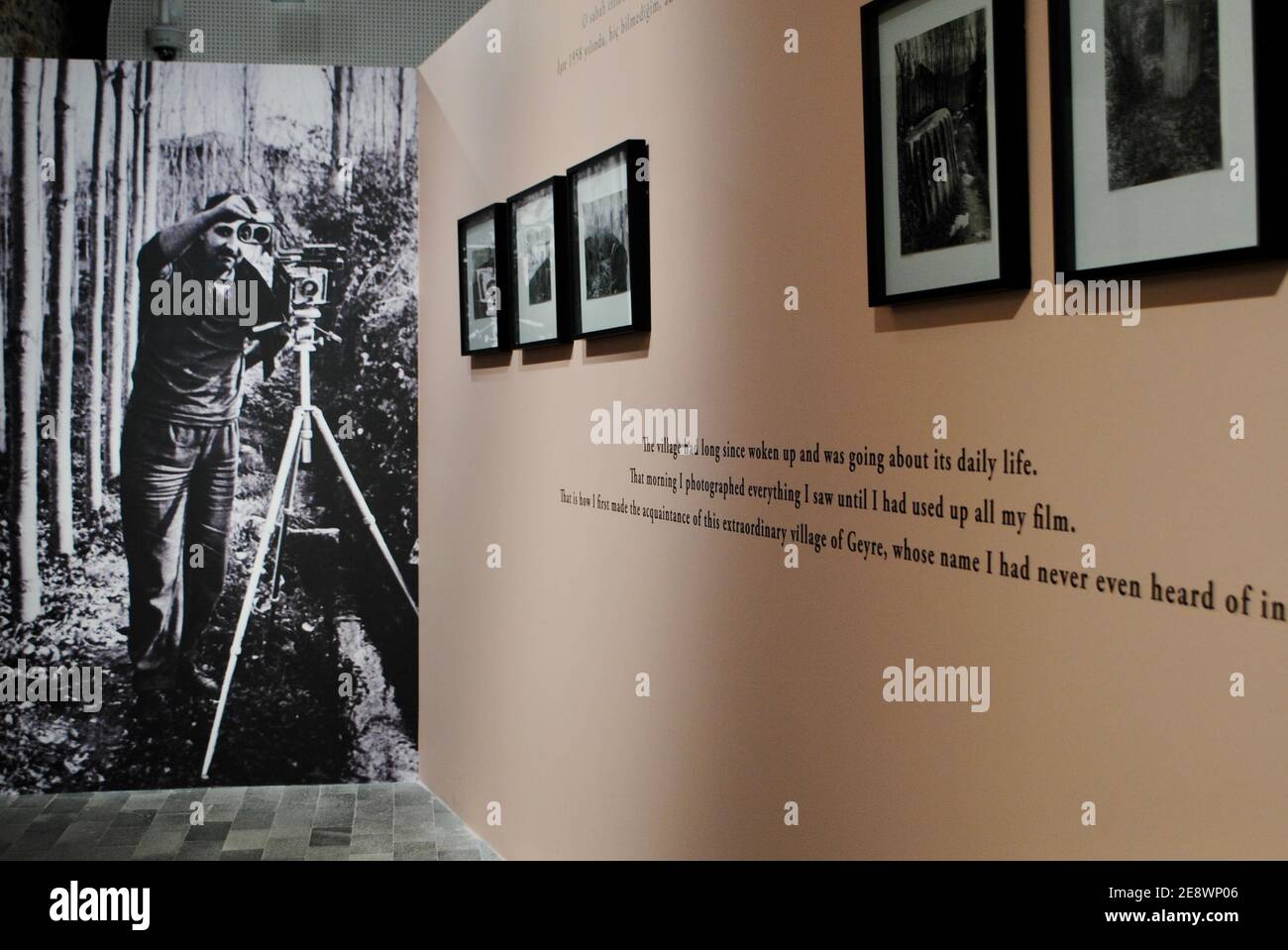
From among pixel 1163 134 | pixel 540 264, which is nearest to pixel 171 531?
pixel 540 264

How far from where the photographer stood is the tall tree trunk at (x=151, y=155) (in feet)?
15.4

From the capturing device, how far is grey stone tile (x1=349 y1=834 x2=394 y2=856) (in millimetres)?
4180

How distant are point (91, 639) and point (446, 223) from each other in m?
1.92

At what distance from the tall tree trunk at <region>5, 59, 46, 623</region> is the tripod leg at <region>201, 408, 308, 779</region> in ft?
2.56

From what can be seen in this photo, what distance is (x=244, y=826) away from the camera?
4.41 m

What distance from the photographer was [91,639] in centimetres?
474

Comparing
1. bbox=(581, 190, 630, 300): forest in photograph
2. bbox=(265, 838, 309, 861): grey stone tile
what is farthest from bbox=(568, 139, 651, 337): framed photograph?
bbox=(265, 838, 309, 861): grey stone tile

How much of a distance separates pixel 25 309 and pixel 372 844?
2192 millimetres

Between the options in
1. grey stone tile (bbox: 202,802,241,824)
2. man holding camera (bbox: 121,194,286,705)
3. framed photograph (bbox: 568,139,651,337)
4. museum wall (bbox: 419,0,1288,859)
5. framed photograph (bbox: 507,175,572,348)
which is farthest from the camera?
man holding camera (bbox: 121,194,286,705)

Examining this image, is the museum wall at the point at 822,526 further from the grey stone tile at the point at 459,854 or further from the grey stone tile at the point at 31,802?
the grey stone tile at the point at 31,802

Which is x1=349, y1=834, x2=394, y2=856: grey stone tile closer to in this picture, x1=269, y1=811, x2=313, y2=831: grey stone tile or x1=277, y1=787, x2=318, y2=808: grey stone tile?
x1=269, y1=811, x2=313, y2=831: grey stone tile

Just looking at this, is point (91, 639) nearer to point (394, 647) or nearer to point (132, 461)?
point (132, 461)

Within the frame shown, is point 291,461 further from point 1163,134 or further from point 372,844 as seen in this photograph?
point 1163,134

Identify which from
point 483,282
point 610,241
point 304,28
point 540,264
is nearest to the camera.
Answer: point 610,241
